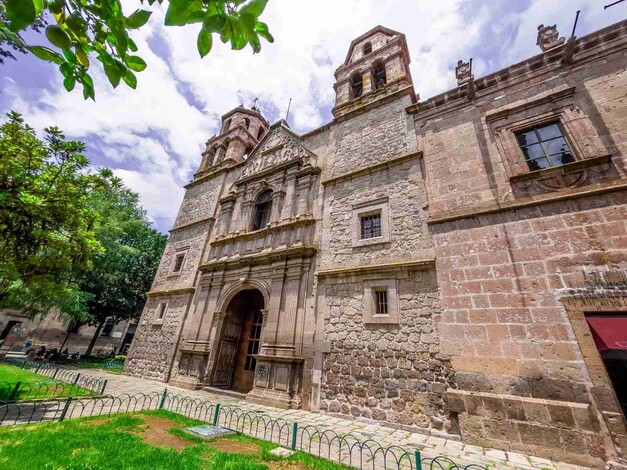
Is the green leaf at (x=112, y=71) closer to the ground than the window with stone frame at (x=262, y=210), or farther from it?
closer to the ground

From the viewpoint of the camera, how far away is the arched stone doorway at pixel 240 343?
10.9 m

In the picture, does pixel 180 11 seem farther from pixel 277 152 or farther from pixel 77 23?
pixel 277 152

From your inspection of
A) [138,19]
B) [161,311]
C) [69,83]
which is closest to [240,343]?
[161,311]

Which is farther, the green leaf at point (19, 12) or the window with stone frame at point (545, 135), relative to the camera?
the window with stone frame at point (545, 135)

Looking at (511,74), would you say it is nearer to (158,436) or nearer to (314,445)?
(314,445)

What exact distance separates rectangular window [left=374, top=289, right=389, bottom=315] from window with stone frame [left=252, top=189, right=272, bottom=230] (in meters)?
6.85

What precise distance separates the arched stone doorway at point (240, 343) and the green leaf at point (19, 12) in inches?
414

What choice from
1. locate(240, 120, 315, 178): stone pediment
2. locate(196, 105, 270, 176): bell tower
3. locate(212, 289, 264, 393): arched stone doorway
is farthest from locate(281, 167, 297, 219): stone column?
locate(196, 105, 270, 176): bell tower

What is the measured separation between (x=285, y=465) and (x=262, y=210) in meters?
11.1

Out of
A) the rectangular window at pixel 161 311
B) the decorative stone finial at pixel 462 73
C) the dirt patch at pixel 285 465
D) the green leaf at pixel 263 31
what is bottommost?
the dirt patch at pixel 285 465

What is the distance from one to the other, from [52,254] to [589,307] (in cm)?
1324

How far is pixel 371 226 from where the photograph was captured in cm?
966

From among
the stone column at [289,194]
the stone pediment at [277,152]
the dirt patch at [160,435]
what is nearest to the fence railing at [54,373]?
the dirt patch at [160,435]

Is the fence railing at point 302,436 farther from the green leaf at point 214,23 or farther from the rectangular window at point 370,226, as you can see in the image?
the rectangular window at point 370,226
